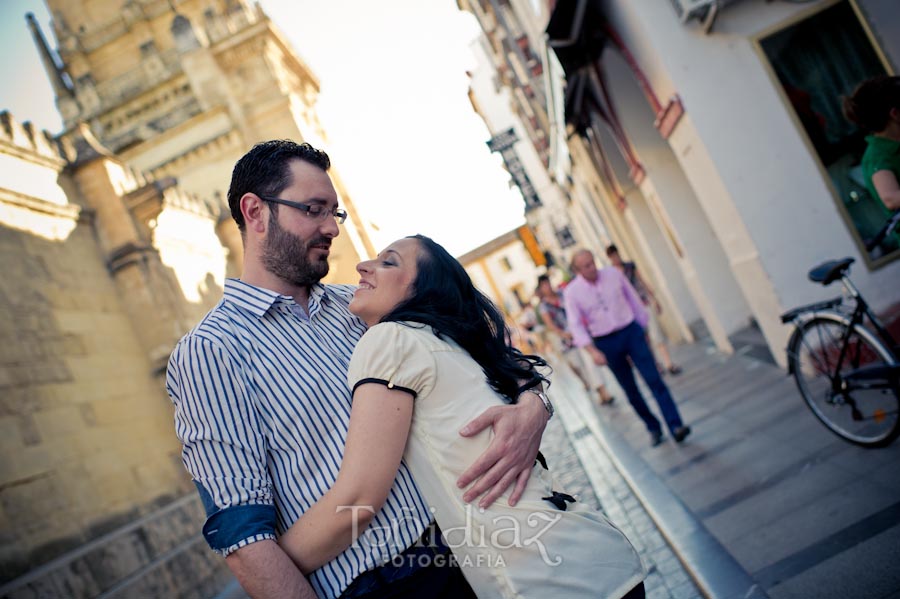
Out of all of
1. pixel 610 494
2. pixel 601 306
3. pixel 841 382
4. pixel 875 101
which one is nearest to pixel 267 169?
pixel 875 101

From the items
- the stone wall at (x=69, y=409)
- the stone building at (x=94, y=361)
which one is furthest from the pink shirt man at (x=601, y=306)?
the stone wall at (x=69, y=409)

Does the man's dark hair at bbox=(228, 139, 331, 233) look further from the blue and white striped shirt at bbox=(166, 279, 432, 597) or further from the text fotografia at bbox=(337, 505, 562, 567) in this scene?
the text fotografia at bbox=(337, 505, 562, 567)

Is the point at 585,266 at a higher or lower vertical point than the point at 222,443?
higher

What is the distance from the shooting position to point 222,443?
58.1 inches

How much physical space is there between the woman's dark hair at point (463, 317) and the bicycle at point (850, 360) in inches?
119

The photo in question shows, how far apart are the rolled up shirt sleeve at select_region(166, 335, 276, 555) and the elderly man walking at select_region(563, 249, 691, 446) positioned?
5343mm

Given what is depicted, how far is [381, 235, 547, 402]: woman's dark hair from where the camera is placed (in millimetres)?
1797

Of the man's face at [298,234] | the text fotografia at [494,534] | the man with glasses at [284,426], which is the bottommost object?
the text fotografia at [494,534]

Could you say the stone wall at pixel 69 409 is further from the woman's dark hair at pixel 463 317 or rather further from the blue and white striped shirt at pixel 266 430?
the woman's dark hair at pixel 463 317

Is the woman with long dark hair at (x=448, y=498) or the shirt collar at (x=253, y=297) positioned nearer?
the woman with long dark hair at (x=448, y=498)

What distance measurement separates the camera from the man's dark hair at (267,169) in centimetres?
196

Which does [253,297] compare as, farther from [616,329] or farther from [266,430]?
[616,329]

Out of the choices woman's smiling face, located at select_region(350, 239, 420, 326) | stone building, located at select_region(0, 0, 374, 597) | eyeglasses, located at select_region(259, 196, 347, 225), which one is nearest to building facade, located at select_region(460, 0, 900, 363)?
woman's smiling face, located at select_region(350, 239, 420, 326)

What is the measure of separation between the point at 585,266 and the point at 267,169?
5.34 m
